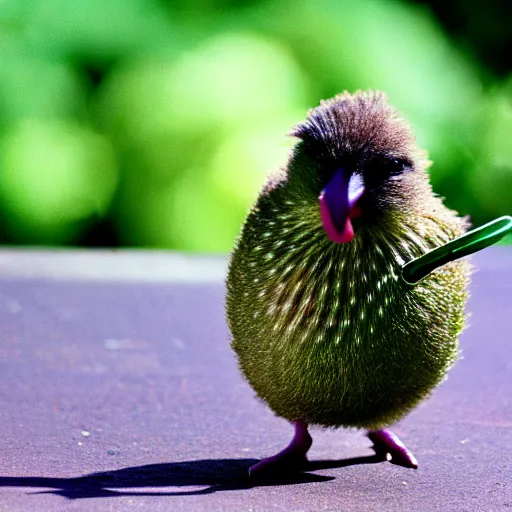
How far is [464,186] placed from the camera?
21.5 ft

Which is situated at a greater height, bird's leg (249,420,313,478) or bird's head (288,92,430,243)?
bird's head (288,92,430,243)

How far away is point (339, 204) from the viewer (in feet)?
6.34

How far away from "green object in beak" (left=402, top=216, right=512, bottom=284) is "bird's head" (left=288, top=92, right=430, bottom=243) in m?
0.12

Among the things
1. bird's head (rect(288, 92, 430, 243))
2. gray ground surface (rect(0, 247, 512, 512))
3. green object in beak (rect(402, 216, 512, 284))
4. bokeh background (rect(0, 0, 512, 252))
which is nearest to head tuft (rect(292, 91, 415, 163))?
bird's head (rect(288, 92, 430, 243))

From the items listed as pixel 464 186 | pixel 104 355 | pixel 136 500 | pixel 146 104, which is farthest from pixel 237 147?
pixel 136 500

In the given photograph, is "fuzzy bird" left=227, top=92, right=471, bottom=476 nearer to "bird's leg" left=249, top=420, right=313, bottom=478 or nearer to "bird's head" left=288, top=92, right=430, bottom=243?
→ "bird's head" left=288, top=92, right=430, bottom=243

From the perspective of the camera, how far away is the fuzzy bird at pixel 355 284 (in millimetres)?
2059

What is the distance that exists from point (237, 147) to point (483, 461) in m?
3.46

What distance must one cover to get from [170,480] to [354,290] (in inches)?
23.4

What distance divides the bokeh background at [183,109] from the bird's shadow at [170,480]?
335cm

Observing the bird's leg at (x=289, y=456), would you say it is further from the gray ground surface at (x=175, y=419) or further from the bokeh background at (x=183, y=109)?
the bokeh background at (x=183, y=109)

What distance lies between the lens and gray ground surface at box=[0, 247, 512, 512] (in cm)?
216

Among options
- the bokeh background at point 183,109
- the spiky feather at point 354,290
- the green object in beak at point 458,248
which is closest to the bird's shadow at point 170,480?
the spiky feather at point 354,290

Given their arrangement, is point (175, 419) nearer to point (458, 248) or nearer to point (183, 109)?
point (458, 248)
